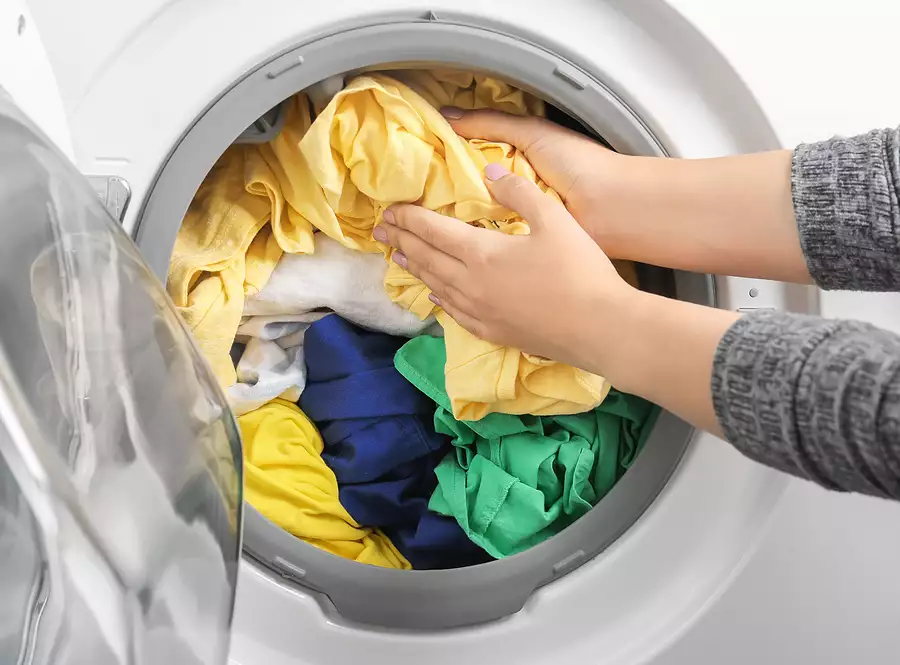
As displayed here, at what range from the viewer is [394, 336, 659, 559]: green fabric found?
727mm

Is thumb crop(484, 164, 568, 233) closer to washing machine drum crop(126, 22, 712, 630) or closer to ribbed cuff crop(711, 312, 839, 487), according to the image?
washing machine drum crop(126, 22, 712, 630)

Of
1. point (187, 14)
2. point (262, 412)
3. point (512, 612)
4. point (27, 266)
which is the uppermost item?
point (187, 14)

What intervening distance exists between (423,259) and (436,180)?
71 mm

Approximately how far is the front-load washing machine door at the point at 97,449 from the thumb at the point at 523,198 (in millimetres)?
282

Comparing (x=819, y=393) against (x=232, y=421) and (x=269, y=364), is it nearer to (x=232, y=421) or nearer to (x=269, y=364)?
(x=232, y=421)

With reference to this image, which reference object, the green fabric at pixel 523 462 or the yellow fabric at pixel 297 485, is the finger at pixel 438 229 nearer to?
the green fabric at pixel 523 462

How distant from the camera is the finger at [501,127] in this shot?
696 millimetres

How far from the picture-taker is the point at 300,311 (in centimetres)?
77

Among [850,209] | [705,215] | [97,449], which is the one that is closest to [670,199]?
[705,215]

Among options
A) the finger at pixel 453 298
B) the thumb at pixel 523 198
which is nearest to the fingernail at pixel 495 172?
the thumb at pixel 523 198

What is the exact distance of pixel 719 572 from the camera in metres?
0.66

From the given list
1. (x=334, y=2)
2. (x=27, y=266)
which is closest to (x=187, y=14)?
(x=334, y=2)

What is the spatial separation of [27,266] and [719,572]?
59 centimetres

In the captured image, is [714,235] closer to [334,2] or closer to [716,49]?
[716,49]
